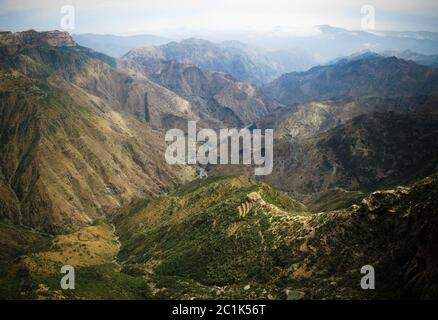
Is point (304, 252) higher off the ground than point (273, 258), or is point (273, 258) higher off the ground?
point (304, 252)

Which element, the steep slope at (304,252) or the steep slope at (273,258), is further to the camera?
the steep slope at (273,258)

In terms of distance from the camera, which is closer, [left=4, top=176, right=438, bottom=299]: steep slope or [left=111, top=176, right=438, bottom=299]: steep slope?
[left=111, top=176, right=438, bottom=299]: steep slope

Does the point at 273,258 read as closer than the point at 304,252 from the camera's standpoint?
No
